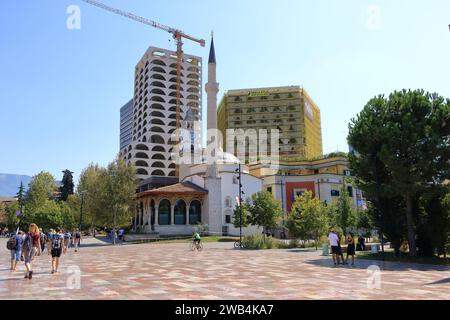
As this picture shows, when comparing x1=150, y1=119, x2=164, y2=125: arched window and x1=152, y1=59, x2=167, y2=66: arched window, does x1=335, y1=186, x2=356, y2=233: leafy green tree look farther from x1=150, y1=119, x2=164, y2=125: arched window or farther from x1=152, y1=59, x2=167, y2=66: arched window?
x1=152, y1=59, x2=167, y2=66: arched window

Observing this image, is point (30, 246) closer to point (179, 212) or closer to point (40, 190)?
Result: point (179, 212)

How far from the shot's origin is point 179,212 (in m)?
51.8

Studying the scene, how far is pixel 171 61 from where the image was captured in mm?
111875

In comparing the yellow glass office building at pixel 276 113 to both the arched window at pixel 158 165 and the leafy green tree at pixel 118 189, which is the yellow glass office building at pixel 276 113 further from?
the leafy green tree at pixel 118 189

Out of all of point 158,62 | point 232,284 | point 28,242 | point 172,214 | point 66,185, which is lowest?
point 232,284

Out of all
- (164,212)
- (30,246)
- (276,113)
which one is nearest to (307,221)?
(30,246)

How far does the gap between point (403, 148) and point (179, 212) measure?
3592 cm

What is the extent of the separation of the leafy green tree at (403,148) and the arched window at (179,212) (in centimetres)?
3238

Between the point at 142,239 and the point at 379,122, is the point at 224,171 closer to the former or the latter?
the point at 142,239

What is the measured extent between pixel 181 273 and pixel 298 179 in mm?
48502

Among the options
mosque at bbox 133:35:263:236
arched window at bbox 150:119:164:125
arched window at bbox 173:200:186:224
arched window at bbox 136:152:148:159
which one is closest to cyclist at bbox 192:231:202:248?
mosque at bbox 133:35:263:236

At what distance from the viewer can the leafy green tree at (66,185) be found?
82500 millimetres

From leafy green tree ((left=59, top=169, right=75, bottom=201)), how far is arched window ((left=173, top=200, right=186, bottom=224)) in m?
41.5
